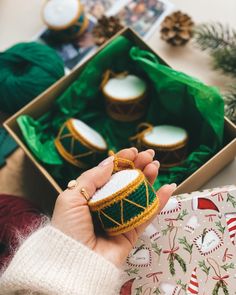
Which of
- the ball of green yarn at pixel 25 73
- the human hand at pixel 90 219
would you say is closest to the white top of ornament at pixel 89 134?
the ball of green yarn at pixel 25 73

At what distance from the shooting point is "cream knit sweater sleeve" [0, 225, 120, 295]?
54cm

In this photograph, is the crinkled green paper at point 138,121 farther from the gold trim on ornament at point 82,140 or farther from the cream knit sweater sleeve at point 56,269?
the cream knit sweater sleeve at point 56,269

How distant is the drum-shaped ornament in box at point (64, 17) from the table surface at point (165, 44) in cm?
7

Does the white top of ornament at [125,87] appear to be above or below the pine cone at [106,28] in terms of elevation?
below

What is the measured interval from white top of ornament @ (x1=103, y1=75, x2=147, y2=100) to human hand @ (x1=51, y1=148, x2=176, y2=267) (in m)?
0.26

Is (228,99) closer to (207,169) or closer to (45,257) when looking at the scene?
(207,169)

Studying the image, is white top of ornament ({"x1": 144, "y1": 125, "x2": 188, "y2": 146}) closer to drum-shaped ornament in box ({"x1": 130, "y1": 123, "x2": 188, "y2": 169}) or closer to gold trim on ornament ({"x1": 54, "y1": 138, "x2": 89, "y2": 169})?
drum-shaped ornament in box ({"x1": 130, "y1": 123, "x2": 188, "y2": 169})

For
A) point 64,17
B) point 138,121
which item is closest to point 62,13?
point 64,17

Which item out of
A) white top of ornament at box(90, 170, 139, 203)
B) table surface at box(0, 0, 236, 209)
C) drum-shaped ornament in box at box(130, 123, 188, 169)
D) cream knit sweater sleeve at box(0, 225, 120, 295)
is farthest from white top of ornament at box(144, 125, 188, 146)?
cream knit sweater sleeve at box(0, 225, 120, 295)

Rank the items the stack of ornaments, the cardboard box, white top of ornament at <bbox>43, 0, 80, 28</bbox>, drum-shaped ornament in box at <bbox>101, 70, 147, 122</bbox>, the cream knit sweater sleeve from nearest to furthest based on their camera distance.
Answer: the cream knit sweater sleeve, the stack of ornaments, the cardboard box, drum-shaped ornament in box at <bbox>101, 70, 147, 122</bbox>, white top of ornament at <bbox>43, 0, 80, 28</bbox>

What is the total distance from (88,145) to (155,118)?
170 mm

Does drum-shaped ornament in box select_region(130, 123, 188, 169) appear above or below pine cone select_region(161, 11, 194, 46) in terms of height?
below

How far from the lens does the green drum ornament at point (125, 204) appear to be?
591 millimetres

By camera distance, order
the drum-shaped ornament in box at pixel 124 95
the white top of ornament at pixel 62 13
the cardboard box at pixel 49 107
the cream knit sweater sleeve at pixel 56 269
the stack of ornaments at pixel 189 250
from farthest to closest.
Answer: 1. the white top of ornament at pixel 62 13
2. the drum-shaped ornament in box at pixel 124 95
3. the cardboard box at pixel 49 107
4. the stack of ornaments at pixel 189 250
5. the cream knit sweater sleeve at pixel 56 269
